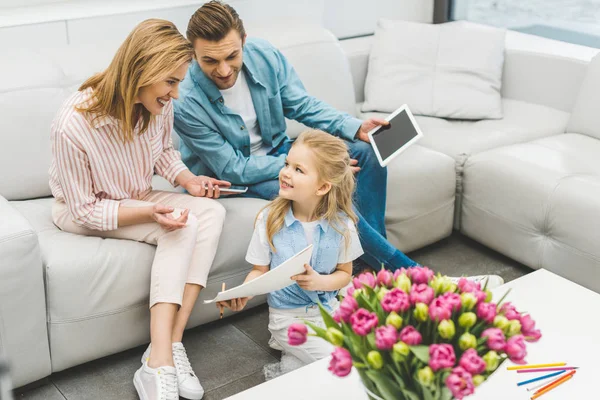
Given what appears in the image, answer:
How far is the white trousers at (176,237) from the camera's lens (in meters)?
2.12

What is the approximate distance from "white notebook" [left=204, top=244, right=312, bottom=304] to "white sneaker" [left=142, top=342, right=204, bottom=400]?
372mm

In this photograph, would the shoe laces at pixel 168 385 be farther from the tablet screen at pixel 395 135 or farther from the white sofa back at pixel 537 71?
the white sofa back at pixel 537 71

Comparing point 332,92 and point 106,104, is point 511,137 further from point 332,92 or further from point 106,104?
point 106,104

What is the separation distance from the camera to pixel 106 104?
2.09 meters

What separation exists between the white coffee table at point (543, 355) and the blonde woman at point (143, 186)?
50cm

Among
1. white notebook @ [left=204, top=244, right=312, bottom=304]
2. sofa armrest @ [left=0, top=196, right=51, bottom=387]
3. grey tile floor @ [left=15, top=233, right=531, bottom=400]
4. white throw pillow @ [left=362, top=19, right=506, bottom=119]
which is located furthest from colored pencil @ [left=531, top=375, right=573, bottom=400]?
white throw pillow @ [left=362, top=19, right=506, bottom=119]

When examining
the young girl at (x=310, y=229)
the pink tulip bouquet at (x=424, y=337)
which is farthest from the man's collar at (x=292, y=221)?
the pink tulip bouquet at (x=424, y=337)

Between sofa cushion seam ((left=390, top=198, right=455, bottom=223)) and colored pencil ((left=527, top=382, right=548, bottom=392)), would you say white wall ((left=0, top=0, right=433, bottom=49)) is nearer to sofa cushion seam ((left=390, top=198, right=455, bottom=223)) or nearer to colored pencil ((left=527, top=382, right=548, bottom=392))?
sofa cushion seam ((left=390, top=198, right=455, bottom=223))

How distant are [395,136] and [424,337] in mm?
1323

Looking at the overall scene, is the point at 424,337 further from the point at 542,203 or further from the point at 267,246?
the point at 542,203

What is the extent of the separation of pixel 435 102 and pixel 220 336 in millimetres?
Result: 1439

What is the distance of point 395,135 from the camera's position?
250cm

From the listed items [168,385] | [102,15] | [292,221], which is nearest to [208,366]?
[168,385]

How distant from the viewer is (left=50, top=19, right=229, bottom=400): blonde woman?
205cm
